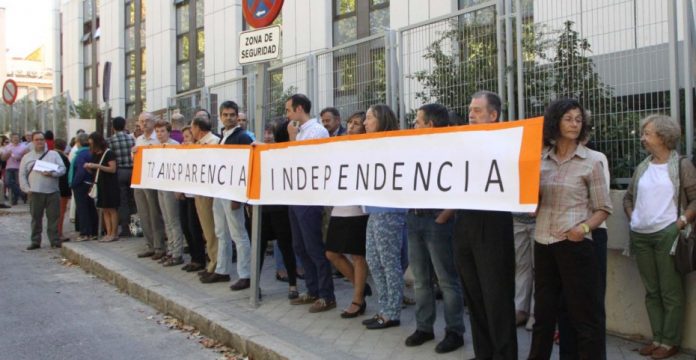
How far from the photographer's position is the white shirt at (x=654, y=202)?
4605mm

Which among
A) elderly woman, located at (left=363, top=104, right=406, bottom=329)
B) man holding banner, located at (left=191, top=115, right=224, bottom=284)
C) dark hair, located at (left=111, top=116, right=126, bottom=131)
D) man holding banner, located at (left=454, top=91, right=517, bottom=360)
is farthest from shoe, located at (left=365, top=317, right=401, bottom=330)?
dark hair, located at (left=111, top=116, right=126, bottom=131)

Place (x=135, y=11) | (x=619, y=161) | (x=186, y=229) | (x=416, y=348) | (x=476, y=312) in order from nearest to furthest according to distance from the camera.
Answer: (x=476, y=312)
(x=416, y=348)
(x=619, y=161)
(x=186, y=229)
(x=135, y=11)

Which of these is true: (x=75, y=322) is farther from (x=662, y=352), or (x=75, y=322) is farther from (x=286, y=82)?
(x=662, y=352)

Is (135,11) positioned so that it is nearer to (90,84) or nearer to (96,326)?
(90,84)

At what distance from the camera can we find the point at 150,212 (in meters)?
9.15

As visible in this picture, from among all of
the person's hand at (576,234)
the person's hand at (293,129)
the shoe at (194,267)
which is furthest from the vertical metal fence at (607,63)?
the shoe at (194,267)

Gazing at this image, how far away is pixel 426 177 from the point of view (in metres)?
4.57

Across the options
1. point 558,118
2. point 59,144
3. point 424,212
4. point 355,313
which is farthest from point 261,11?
point 59,144

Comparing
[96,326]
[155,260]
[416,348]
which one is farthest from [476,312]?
[155,260]

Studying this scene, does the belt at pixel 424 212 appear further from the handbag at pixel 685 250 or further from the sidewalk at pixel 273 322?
the handbag at pixel 685 250

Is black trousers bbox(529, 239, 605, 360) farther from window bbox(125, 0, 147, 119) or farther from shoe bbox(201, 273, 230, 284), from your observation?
window bbox(125, 0, 147, 119)

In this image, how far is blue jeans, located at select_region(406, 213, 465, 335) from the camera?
488 cm

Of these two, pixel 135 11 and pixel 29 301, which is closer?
pixel 29 301

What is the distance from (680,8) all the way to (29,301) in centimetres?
705
